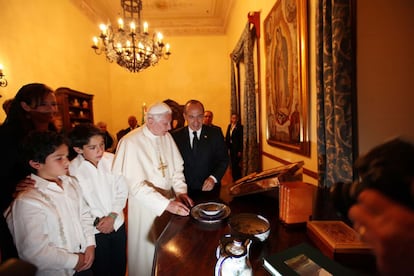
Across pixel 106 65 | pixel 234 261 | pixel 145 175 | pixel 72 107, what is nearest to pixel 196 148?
pixel 145 175

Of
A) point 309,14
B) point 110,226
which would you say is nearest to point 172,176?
point 110,226

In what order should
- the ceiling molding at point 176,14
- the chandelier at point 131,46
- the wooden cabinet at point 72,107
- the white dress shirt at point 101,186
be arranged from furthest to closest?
the ceiling molding at point 176,14, the wooden cabinet at point 72,107, the chandelier at point 131,46, the white dress shirt at point 101,186

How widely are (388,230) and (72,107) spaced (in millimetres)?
6588

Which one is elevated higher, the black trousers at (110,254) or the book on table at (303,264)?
the book on table at (303,264)

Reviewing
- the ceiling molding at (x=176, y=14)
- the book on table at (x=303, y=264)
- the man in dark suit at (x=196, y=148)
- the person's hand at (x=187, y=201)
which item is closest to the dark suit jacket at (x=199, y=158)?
the man in dark suit at (x=196, y=148)

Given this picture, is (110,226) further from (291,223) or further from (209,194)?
(291,223)

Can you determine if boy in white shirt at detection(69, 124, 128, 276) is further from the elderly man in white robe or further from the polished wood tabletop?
the polished wood tabletop

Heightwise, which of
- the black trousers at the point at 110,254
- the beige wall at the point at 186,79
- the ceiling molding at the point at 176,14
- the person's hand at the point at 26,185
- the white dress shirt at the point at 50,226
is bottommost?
the black trousers at the point at 110,254

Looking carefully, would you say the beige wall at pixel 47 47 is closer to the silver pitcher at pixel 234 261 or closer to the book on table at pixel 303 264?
the silver pitcher at pixel 234 261

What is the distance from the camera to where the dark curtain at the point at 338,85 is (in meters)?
1.47

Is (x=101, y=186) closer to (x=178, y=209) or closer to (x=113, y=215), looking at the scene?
(x=113, y=215)

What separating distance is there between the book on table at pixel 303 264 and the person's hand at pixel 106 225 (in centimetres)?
147

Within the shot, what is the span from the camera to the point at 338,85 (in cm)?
150

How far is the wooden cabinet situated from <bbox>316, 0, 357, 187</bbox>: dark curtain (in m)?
5.16
